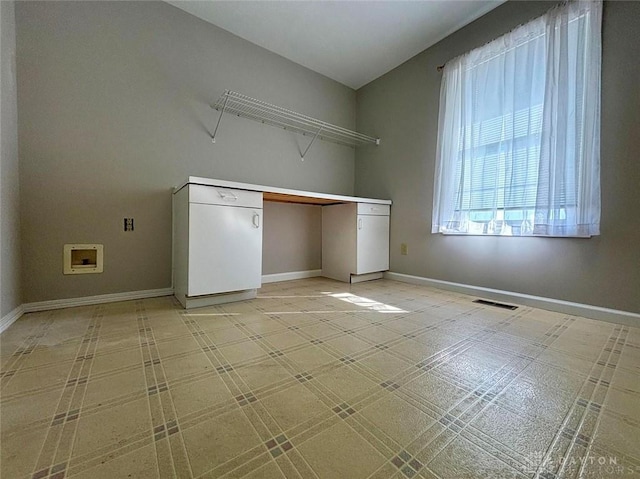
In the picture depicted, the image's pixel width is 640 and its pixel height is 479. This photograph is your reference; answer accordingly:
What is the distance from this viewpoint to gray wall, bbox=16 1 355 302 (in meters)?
1.55

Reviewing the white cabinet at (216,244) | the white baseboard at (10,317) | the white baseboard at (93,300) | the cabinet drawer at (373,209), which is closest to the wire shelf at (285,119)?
the cabinet drawer at (373,209)

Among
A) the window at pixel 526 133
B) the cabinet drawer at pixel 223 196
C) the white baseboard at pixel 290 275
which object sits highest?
the window at pixel 526 133

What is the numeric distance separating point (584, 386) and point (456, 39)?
2.62 metres

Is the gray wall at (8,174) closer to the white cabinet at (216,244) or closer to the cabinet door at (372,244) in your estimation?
the white cabinet at (216,244)

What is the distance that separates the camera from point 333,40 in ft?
7.77

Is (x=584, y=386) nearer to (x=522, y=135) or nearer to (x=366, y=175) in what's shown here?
(x=522, y=135)

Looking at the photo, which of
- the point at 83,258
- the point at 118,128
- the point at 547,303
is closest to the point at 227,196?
the point at 118,128

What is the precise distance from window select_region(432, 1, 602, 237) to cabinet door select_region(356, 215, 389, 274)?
56 centimetres

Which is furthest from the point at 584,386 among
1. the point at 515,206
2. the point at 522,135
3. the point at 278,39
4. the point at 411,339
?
the point at 278,39

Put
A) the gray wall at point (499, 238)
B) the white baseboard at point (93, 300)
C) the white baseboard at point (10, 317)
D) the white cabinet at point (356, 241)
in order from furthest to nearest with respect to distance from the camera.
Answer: the white cabinet at point (356, 241) → the white baseboard at point (93, 300) → the gray wall at point (499, 238) → the white baseboard at point (10, 317)

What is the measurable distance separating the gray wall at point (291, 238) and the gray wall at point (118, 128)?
412 mm

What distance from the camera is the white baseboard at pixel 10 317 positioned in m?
1.23

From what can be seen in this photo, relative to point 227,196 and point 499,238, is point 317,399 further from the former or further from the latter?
point 499,238

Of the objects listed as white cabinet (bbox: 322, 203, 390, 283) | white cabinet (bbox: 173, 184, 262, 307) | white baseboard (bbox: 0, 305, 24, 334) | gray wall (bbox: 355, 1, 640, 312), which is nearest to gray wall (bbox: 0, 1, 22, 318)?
white baseboard (bbox: 0, 305, 24, 334)
